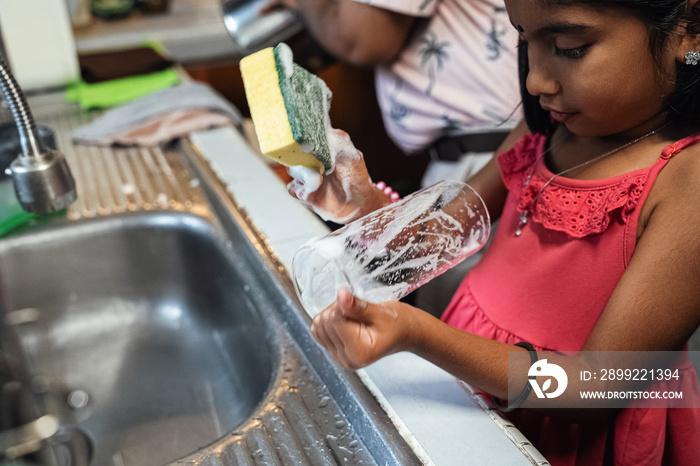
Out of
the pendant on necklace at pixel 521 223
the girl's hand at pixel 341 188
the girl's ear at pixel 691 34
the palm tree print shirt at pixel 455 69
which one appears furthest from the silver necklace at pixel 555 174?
the palm tree print shirt at pixel 455 69

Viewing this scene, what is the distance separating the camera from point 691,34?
2.09ft

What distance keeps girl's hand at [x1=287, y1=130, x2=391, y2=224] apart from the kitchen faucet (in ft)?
1.54

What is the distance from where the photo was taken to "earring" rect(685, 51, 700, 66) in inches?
25.2

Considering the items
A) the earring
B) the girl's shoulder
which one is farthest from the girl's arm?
the girl's shoulder

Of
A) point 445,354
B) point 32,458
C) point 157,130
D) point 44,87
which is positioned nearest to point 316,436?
point 445,354

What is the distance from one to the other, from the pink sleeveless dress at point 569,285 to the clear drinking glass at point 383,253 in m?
0.19

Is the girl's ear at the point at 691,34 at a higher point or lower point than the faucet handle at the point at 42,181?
higher

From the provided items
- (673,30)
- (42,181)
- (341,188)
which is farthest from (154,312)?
(673,30)

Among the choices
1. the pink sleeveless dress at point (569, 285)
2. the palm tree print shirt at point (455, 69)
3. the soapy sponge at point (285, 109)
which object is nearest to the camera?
the soapy sponge at point (285, 109)

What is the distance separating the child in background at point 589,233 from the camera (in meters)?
0.63

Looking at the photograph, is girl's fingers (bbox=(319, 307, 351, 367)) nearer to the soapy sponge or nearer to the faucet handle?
the soapy sponge

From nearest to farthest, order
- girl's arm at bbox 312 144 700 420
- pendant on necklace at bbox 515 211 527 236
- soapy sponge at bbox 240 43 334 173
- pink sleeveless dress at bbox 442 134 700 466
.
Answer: soapy sponge at bbox 240 43 334 173
girl's arm at bbox 312 144 700 420
pink sleeveless dress at bbox 442 134 700 466
pendant on necklace at bbox 515 211 527 236

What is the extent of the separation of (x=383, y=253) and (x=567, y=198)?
1.01 ft

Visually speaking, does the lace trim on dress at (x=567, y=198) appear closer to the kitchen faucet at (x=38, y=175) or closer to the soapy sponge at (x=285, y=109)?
the soapy sponge at (x=285, y=109)
